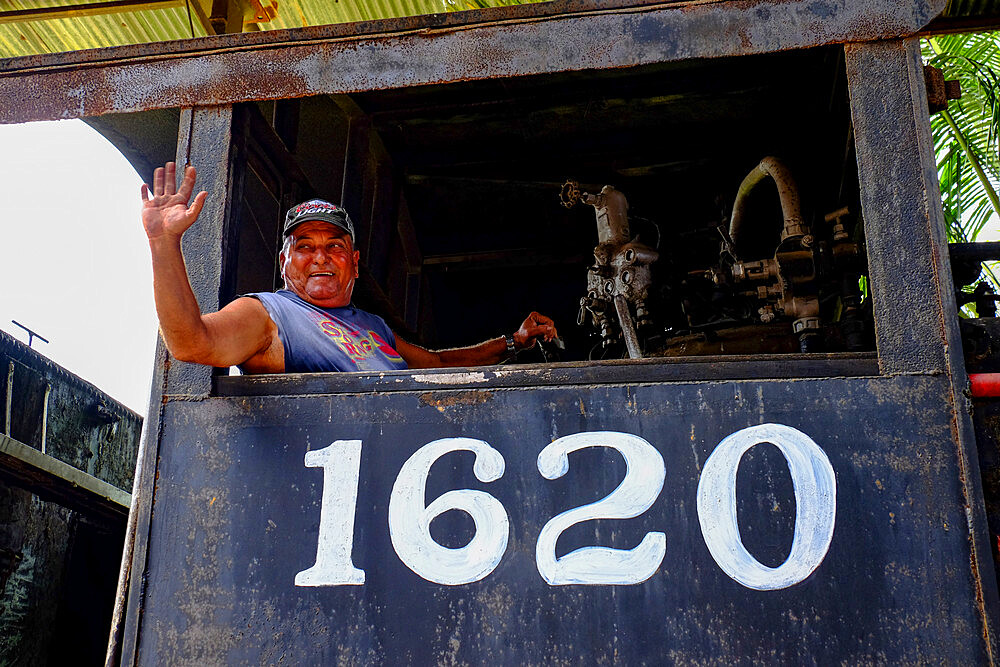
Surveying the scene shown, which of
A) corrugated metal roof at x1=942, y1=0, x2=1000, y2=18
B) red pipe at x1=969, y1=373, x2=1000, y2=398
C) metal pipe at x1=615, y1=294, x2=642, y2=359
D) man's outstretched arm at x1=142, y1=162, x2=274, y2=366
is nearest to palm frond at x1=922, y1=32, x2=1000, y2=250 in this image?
corrugated metal roof at x1=942, y1=0, x2=1000, y2=18

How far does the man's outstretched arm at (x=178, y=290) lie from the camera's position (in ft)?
7.23

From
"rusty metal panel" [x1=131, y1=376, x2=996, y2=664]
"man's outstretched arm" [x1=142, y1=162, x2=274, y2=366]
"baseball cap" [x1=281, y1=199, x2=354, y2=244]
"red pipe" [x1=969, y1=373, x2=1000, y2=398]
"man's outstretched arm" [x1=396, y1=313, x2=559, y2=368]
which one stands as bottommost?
"rusty metal panel" [x1=131, y1=376, x2=996, y2=664]

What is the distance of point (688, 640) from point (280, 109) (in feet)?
8.55

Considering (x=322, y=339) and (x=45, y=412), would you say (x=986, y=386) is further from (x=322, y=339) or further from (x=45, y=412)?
(x=45, y=412)

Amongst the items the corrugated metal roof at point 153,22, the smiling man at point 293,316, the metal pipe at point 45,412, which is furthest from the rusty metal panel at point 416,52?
the corrugated metal roof at point 153,22

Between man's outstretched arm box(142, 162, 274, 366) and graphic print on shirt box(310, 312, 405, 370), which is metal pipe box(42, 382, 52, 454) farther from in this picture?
man's outstretched arm box(142, 162, 274, 366)

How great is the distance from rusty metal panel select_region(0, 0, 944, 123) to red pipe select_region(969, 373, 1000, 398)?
987 mm

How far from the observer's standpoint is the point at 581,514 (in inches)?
87.2

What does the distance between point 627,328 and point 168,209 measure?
5.96ft

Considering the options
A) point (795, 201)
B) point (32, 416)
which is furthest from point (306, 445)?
point (795, 201)

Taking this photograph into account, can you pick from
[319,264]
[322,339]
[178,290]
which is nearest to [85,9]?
[319,264]

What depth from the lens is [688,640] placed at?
6.85 ft

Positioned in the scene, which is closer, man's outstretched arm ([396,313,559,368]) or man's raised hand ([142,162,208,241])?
man's raised hand ([142,162,208,241])

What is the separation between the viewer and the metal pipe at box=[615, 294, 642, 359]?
11.1 ft
